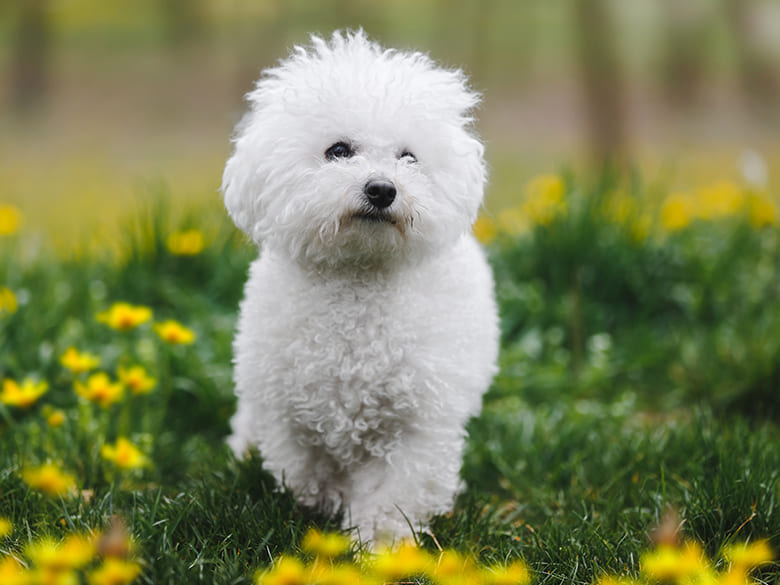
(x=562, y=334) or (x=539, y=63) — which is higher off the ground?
(x=539, y=63)

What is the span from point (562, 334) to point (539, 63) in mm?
4842

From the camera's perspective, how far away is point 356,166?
6.60ft

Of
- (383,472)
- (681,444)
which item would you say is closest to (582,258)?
(681,444)

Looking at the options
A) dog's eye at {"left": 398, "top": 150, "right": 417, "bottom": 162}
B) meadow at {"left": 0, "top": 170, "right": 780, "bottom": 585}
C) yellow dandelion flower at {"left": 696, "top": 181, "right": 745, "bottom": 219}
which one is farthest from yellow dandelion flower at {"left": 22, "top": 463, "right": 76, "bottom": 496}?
yellow dandelion flower at {"left": 696, "top": 181, "right": 745, "bottom": 219}

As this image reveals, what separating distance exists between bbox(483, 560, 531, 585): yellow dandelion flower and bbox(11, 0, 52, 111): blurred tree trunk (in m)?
6.63

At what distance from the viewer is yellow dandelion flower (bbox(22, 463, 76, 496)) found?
1902 mm

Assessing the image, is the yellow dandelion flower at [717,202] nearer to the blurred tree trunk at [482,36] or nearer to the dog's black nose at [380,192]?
the blurred tree trunk at [482,36]

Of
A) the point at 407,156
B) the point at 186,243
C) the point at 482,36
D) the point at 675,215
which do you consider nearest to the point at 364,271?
the point at 407,156

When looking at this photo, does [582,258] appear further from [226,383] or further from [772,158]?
[772,158]

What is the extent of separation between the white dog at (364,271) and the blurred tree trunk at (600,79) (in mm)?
4620

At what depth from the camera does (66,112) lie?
7.06 meters

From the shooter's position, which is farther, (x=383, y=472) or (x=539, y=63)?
(x=539, y=63)

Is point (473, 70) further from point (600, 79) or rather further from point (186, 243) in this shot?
point (186, 243)

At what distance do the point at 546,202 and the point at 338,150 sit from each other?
8.62 ft
